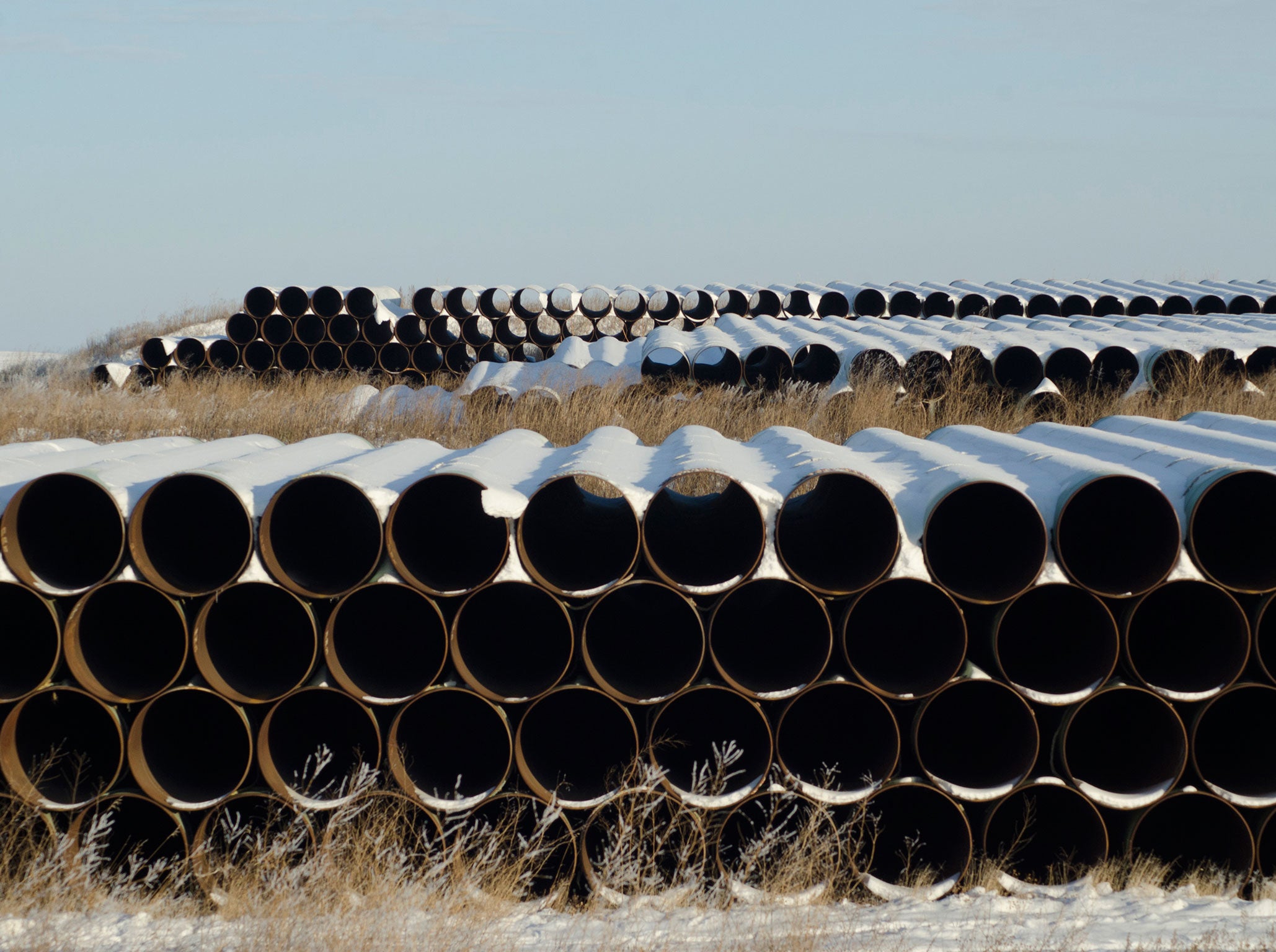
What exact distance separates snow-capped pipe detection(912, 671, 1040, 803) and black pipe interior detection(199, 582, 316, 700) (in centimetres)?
244

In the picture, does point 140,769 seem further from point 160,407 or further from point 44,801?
point 160,407

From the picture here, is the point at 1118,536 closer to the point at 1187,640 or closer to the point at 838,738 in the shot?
the point at 1187,640

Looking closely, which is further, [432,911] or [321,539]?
[321,539]

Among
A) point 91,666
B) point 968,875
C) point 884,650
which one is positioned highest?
point 91,666

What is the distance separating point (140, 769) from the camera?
3543 mm

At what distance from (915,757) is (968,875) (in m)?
0.47

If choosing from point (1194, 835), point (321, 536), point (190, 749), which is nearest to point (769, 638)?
point (1194, 835)

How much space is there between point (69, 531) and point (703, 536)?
276 centimetres

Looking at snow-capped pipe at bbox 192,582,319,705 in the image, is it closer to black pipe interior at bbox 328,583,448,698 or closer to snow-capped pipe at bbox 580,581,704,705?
black pipe interior at bbox 328,583,448,698

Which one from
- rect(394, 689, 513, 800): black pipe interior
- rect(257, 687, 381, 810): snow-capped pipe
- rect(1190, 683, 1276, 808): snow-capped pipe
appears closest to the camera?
rect(257, 687, 381, 810): snow-capped pipe

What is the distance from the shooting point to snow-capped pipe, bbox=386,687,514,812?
3.56 metres

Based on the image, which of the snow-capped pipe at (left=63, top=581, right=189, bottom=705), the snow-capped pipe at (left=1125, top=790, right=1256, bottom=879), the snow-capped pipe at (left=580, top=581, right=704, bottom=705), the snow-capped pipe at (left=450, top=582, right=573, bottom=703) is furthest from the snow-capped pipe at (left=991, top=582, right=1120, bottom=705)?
the snow-capped pipe at (left=63, top=581, right=189, bottom=705)

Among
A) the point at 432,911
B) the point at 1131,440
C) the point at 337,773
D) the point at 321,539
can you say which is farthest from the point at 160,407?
the point at 1131,440

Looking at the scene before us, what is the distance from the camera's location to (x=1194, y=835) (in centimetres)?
370
